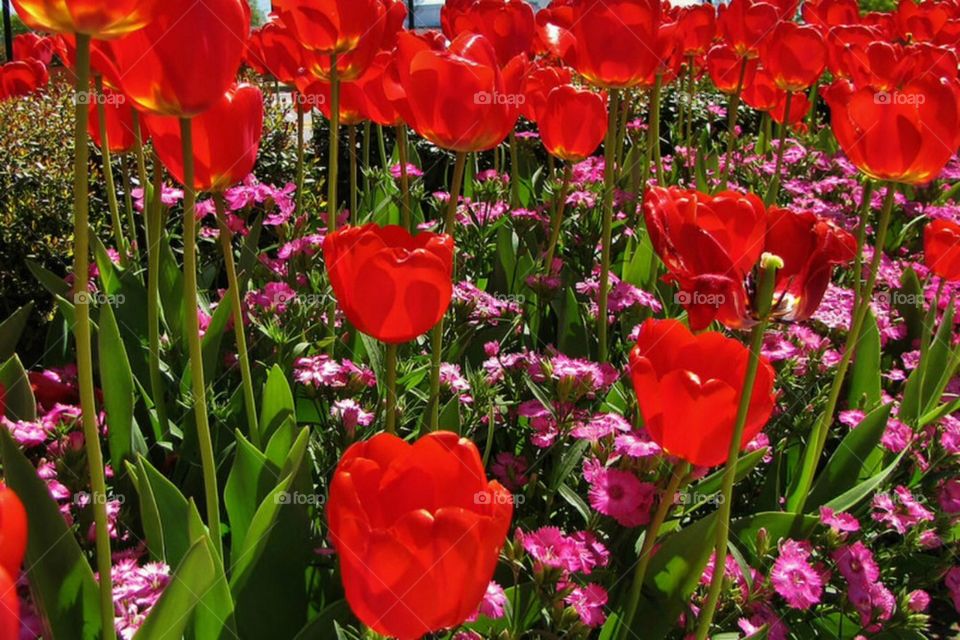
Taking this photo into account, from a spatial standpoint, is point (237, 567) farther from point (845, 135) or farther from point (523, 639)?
point (845, 135)

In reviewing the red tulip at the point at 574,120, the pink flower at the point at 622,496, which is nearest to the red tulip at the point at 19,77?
the red tulip at the point at 574,120

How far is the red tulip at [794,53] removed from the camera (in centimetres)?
255

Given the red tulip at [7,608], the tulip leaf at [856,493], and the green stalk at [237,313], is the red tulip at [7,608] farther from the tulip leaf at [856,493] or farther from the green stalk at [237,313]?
the tulip leaf at [856,493]

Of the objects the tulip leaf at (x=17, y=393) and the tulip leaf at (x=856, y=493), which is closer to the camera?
the tulip leaf at (x=17, y=393)

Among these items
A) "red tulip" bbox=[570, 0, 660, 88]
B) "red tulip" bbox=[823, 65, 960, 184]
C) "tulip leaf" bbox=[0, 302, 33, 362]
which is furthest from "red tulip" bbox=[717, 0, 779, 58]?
"tulip leaf" bbox=[0, 302, 33, 362]

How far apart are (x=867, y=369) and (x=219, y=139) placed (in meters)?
1.66

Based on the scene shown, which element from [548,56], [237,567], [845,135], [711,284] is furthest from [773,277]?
[548,56]

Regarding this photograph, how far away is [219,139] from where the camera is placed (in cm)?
125

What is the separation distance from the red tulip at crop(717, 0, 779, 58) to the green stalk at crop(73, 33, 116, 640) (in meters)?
2.32

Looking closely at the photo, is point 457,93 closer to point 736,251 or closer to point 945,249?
point 736,251

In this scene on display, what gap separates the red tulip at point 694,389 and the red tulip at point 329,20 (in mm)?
873

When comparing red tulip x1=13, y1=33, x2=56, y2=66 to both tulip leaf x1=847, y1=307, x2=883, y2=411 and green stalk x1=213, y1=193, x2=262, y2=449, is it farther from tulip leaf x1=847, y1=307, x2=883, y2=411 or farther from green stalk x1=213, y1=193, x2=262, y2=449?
tulip leaf x1=847, y1=307, x2=883, y2=411

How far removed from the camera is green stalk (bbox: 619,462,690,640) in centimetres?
117

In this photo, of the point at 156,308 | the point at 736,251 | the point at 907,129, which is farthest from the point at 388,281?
the point at 907,129
